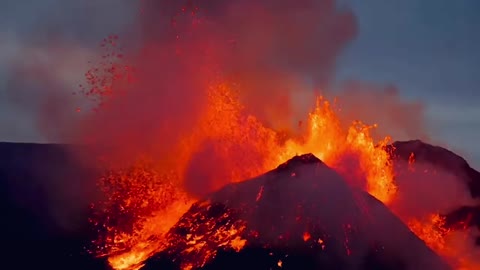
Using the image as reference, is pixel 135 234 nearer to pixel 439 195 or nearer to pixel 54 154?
pixel 54 154

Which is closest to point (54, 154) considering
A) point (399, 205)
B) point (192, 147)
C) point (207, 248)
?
point (192, 147)

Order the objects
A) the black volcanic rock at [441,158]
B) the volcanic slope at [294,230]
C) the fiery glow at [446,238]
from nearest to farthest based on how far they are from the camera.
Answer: the volcanic slope at [294,230]
the fiery glow at [446,238]
the black volcanic rock at [441,158]

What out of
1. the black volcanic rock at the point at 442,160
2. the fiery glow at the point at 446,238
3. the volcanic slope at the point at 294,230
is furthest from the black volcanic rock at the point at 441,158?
A: the volcanic slope at the point at 294,230

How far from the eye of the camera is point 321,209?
43.2m

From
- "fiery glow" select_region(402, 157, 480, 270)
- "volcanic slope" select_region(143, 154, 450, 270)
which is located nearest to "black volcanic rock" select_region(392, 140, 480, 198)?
"fiery glow" select_region(402, 157, 480, 270)

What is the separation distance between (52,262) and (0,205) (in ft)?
36.6

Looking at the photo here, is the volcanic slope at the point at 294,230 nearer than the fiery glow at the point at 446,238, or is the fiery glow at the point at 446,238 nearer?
the volcanic slope at the point at 294,230

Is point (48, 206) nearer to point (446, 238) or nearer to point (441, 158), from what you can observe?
point (446, 238)

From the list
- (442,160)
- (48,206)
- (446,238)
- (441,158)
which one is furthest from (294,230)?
(441,158)

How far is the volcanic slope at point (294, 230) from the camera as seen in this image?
39.3 meters

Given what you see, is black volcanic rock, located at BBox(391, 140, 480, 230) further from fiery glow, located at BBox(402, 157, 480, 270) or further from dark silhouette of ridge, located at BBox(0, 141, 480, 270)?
fiery glow, located at BBox(402, 157, 480, 270)

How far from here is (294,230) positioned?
4131cm

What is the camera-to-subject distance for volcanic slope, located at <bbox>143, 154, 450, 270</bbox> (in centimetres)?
3928

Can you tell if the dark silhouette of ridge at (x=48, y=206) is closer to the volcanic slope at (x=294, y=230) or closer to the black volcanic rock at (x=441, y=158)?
the black volcanic rock at (x=441, y=158)
